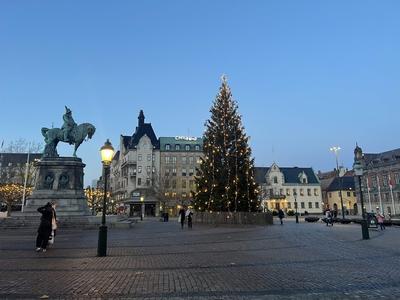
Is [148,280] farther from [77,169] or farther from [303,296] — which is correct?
[77,169]

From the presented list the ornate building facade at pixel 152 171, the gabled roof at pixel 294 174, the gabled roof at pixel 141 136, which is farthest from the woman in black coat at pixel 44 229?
the gabled roof at pixel 294 174

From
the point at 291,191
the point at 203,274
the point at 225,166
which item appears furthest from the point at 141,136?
the point at 203,274

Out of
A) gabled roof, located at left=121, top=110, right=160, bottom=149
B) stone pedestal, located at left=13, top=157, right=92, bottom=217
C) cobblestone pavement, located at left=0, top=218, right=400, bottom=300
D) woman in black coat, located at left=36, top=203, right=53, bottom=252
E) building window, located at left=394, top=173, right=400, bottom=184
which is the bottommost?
cobblestone pavement, located at left=0, top=218, right=400, bottom=300

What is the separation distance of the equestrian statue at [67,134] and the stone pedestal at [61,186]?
5.39ft

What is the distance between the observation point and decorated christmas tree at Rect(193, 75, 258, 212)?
3142 cm

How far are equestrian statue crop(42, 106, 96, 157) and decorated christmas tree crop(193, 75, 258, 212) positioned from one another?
1241 cm

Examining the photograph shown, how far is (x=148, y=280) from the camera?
7137 millimetres

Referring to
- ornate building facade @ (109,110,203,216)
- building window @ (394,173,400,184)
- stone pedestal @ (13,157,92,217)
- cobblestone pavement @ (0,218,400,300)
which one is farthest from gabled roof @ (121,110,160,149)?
cobblestone pavement @ (0,218,400,300)

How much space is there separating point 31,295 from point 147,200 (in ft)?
227

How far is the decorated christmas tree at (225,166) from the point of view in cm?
3142

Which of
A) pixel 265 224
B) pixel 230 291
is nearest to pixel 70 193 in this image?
pixel 265 224

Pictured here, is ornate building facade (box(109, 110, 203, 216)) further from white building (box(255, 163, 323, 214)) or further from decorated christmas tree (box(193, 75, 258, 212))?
decorated christmas tree (box(193, 75, 258, 212))

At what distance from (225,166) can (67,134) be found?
16.2m

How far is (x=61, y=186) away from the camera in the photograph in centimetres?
2742
